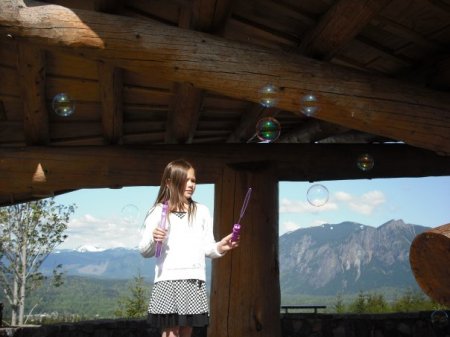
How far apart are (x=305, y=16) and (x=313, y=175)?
101 inches

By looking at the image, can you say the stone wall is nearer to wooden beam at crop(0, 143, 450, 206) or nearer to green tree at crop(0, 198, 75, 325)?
wooden beam at crop(0, 143, 450, 206)

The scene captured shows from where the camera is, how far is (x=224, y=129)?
6410 mm

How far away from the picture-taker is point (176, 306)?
8.59ft

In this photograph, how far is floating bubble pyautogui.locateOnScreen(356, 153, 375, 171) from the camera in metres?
5.66

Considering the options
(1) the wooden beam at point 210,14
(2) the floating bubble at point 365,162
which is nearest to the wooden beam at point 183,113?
(1) the wooden beam at point 210,14

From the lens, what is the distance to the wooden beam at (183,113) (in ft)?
14.5

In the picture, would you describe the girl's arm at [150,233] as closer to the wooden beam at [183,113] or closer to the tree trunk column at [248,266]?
the wooden beam at [183,113]

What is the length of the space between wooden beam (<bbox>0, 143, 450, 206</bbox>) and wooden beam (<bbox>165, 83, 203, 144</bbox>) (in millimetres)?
195

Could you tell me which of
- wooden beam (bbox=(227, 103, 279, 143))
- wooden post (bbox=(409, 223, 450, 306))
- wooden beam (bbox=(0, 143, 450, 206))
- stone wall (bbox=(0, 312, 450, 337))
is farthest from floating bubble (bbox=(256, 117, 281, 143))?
stone wall (bbox=(0, 312, 450, 337))

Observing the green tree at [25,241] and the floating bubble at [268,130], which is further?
the green tree at [25,241]

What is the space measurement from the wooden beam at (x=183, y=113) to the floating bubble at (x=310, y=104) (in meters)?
1.04

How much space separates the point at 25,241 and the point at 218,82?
885 inches

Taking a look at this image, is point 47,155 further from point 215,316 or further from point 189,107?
point 215,316

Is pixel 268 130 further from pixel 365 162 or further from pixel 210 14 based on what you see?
pixel 210 14
